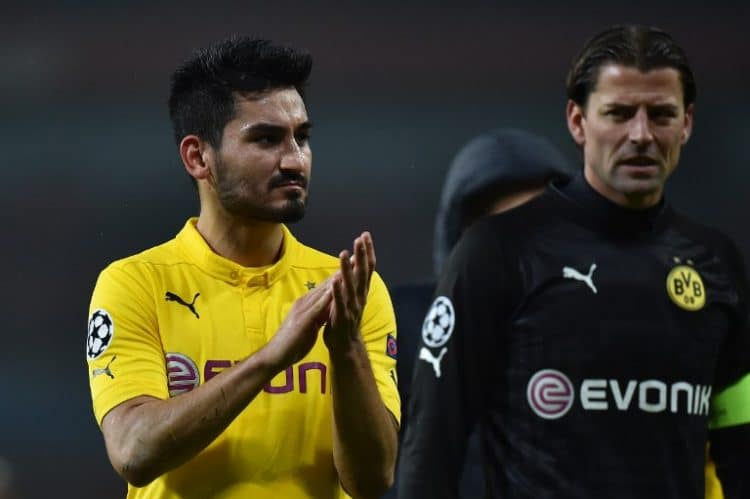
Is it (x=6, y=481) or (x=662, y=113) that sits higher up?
(x=662, y=113)

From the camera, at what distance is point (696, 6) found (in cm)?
520

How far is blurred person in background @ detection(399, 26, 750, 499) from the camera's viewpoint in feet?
7.88

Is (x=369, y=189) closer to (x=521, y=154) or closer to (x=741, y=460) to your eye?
(x=521, y=154)

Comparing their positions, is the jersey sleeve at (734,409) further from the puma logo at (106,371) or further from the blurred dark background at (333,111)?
the blurred dark background at (333,111)

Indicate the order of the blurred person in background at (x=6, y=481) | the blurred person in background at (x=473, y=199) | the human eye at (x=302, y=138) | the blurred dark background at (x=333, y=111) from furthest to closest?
the blurred dark background at (x=333, y=111), the blurred person in background at (x=6, y=481), the blurred person in background at (x=473, y=199), the human eye at (x=302, y=138)

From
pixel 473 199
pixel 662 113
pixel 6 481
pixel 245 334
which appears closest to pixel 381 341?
pixel 245 334

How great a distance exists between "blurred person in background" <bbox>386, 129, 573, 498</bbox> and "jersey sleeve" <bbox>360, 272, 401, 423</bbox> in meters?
0.68

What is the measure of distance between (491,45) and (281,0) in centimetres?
78

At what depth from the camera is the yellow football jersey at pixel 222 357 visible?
2.65 m

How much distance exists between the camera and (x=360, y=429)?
259 centimetres

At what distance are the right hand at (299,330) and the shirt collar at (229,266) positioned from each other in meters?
0.31

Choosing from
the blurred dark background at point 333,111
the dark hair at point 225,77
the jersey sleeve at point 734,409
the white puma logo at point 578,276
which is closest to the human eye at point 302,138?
the dark hair at point 225,77

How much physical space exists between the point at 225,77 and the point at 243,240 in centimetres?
33

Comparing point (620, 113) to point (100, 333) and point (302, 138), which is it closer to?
point (302, 138)
